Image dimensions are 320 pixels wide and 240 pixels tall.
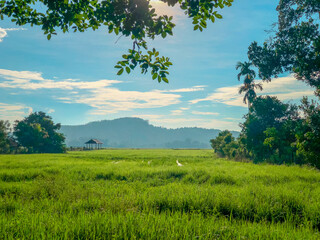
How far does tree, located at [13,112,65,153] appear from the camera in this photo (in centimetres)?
6084

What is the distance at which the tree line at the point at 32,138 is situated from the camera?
60.8m

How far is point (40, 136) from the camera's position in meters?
61.1

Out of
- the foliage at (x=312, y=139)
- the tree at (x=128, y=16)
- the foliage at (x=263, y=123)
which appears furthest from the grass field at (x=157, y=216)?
the foliage at (x=263, y=123)

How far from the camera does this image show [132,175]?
12.9 meters

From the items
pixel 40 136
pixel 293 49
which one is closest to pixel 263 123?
pixel 293 49

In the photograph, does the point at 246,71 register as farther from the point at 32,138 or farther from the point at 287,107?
the point at 32,138

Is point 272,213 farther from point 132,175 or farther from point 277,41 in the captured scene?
point 277,41

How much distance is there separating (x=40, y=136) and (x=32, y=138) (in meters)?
2.09

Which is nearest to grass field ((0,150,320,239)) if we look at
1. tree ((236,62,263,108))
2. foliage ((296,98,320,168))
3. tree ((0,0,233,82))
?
tree ((0,0,233,82))

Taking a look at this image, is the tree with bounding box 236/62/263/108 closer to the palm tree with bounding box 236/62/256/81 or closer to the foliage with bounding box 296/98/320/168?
the palm tree with bounding box 236/62/256/81

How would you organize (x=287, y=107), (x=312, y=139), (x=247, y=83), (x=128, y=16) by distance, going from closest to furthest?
(x=128, y=16) → (x=312, y=139) → (x=287, y=107) → (x=247, y=83)

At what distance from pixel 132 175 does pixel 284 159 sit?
20.3 metres

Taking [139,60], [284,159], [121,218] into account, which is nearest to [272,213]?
[121,218]

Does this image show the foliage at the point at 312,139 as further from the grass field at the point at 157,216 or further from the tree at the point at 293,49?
the grass field at the point at 157,216
